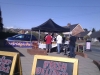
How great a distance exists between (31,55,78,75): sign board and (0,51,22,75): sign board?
392 mm

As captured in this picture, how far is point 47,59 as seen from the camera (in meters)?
3.68

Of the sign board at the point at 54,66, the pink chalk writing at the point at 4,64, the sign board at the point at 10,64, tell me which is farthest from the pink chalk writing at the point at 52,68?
the pink chalk writing at the point at 4,64

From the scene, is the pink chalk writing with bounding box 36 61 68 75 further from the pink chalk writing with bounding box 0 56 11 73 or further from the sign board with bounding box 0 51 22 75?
the pink chalk writing with bounding box 0 56 11 73

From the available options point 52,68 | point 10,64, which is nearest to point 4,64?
point 10,64

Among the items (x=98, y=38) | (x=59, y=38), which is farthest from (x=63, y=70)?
(x=98, y=38)

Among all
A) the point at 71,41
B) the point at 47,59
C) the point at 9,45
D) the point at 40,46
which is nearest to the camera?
the point at 47,59

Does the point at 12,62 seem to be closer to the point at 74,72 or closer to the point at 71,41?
the point at 74,72

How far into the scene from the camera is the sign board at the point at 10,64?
362 cm

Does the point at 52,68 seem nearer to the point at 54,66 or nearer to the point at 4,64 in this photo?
the point at 54,66

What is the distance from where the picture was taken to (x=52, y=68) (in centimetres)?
363

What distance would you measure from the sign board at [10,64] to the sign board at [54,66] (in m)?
0.39

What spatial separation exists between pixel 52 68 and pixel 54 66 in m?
0.06

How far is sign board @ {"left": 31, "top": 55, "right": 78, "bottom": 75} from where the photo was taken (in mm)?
3525

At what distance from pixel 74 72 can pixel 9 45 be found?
14.5 m
